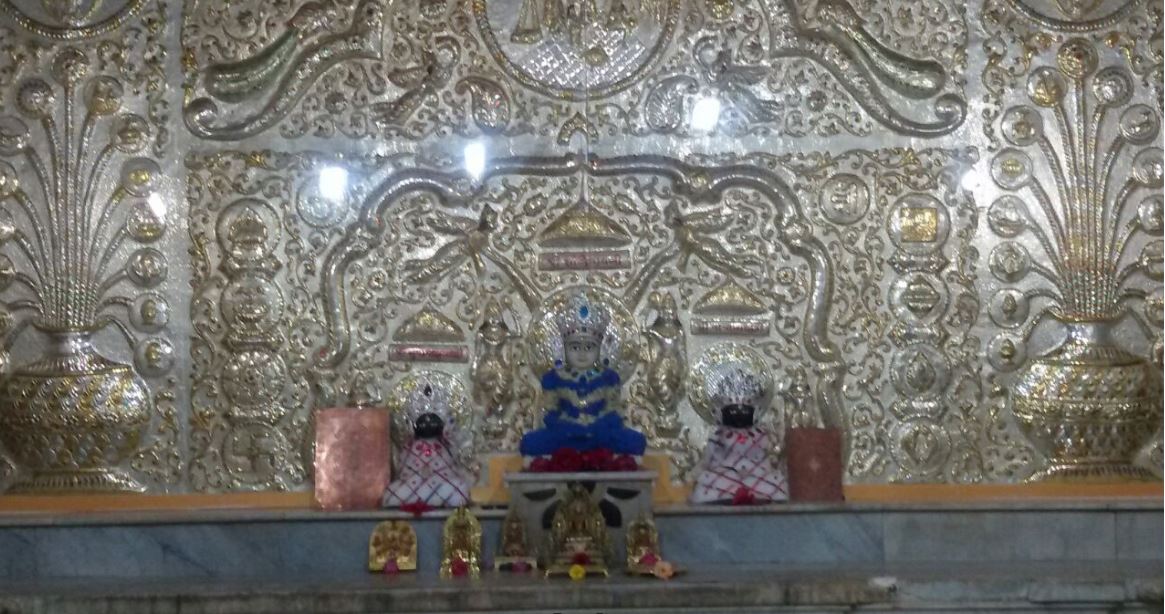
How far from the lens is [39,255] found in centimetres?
650

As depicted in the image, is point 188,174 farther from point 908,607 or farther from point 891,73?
point 908,607

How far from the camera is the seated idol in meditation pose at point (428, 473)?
606 cm

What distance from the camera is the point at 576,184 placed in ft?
21.7

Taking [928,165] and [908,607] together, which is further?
[928,165]

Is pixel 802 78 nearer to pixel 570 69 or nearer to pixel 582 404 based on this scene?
pixel 570 69

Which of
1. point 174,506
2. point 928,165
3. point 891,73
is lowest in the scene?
point 174,506

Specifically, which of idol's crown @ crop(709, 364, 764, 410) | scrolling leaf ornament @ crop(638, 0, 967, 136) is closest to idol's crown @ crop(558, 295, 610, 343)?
idol's crown @ crop(709, 364, 764, 410)

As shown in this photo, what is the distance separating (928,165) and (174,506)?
11.9 feet

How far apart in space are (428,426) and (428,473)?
0.20 m

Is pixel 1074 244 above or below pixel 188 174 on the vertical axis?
below

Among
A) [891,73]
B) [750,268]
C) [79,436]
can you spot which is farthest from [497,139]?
[79,436]

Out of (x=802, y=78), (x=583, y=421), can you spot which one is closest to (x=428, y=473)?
(x=583, y=421)

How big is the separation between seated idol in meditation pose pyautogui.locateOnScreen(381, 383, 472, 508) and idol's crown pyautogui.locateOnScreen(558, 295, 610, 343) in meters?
0.67

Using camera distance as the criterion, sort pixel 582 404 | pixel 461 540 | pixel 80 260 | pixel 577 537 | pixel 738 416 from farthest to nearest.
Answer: pixel 80 260, pixel 738 416, pixel 582 404, pixel 461 540, pixel 577 537
